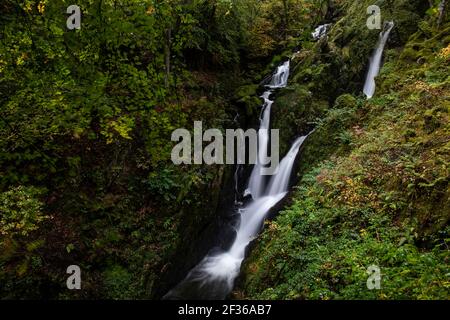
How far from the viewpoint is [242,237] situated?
11.2m

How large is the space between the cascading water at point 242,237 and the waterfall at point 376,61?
337 centimetres

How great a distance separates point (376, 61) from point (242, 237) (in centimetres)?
917

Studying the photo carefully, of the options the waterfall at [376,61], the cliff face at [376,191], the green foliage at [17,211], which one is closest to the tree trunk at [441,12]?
the cliff face at [376,191]

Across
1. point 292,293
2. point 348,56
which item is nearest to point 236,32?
point 348,56

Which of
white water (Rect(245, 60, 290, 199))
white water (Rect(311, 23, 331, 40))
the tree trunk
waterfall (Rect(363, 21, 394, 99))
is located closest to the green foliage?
white water (Rect(245, 60, 290, 199))

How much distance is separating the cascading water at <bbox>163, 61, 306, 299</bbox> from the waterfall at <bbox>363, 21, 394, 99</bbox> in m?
3.37

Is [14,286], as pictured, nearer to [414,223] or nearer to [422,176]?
[414,223]

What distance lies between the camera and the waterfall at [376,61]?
1343 centimetres

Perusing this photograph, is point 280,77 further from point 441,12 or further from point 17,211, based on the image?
point 17,211

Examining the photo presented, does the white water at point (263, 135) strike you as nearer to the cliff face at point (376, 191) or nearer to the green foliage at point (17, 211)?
the cliff face at point (376, 191)

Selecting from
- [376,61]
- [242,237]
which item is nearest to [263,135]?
[242,237]

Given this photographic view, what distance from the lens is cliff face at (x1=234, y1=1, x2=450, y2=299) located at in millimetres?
Answer: 5211

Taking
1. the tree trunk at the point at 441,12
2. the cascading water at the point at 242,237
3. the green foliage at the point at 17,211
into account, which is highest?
the tree trunk at the point at 441,12

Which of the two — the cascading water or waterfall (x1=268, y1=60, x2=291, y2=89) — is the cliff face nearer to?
the cascading water
